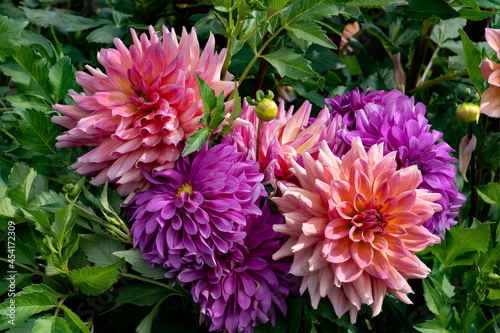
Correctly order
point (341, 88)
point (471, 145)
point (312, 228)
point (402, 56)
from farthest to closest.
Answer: point (402, 56)
point (341, 88)
point (471, 145)
point (312, 228)

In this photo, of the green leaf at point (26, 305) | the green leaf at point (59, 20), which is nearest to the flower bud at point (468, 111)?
the green leaf at point (26, 305)

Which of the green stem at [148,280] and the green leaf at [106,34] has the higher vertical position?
the green leaf at [106,34]

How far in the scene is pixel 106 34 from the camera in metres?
0.77

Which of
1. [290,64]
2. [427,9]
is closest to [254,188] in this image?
[290,64]

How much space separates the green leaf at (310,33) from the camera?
52 cm

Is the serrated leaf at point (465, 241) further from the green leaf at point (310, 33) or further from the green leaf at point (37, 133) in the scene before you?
the green leaf at point (37, 133)

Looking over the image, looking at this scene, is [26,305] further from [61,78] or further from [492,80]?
[492,80]

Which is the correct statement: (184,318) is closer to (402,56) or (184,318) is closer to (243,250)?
(243,250)

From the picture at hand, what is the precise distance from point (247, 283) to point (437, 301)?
7.5 inches

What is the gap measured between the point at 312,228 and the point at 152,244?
6.0 inches

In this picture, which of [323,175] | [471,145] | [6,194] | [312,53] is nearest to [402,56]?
[312,53]

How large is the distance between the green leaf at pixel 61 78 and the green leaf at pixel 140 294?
0.23m

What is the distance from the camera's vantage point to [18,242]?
500mm

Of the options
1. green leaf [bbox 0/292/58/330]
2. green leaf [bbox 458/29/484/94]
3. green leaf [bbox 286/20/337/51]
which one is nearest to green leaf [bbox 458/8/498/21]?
green leaf [bbox 458/29/484/94]
